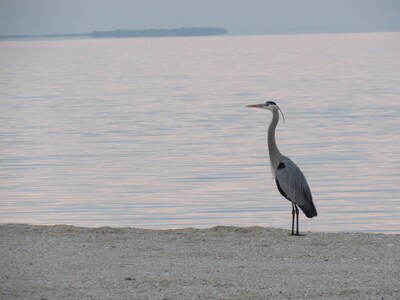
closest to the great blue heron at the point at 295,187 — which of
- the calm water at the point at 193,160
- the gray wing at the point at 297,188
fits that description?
the gray wing at the point at 297,188

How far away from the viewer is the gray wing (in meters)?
13.8

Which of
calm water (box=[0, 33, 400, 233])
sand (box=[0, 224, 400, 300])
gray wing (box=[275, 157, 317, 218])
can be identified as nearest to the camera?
sand (box=[0, 224, 400, 300])

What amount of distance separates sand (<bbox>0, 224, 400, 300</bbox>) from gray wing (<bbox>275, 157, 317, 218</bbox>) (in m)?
0.39

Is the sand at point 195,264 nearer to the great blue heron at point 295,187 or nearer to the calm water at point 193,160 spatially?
the great blue heron at point 295,187

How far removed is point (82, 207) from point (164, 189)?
228cm

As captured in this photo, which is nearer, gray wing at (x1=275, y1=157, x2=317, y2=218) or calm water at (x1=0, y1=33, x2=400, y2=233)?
gray wing at (x1=275, y1=157, x2=317, y2=218)

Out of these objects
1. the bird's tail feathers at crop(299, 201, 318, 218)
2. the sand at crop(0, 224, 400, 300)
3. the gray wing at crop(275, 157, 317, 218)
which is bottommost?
the sand at crop(0, 224, 400, 300)

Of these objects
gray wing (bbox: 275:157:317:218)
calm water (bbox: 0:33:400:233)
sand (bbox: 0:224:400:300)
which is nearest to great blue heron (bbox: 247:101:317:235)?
gray wing (bbox: 275:157:317:218)

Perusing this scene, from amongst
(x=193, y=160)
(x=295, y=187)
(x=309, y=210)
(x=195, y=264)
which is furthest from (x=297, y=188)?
→ (x=193, y=160)

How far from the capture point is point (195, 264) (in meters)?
11.2

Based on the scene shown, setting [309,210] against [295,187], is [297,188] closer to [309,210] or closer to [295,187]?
[295,187]

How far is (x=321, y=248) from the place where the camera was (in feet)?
40.4

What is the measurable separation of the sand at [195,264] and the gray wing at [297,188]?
0.39 m

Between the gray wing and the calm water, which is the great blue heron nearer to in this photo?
the gray wing
